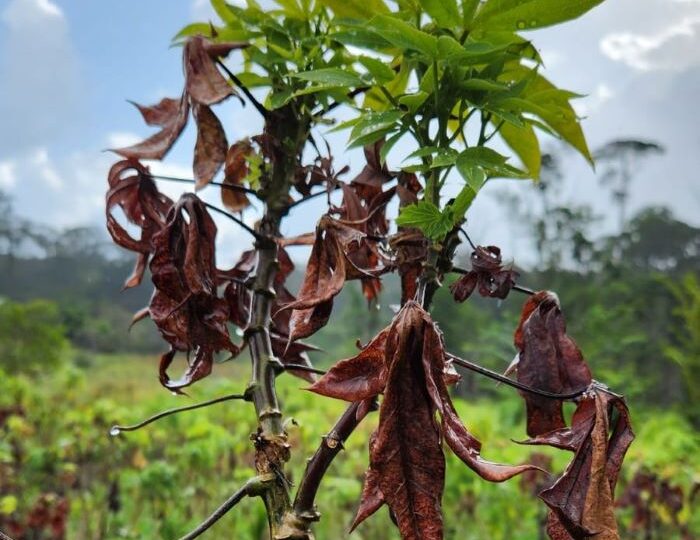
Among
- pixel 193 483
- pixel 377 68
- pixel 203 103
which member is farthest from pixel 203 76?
pixel 193 483

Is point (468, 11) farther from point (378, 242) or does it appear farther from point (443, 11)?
point (378, 242)

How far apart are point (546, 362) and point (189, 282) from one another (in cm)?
24

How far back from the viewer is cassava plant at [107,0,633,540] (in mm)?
364

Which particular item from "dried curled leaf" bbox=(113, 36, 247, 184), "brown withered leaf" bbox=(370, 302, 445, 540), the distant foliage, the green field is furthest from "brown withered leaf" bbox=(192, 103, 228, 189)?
the distant foliage

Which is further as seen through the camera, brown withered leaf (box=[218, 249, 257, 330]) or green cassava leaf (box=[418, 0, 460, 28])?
brown withered leaf (box=[218, 249, 257, 330])

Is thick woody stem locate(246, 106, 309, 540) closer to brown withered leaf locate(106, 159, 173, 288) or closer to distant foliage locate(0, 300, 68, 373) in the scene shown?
brown withered leaf locate(106, 159, 173, 288)

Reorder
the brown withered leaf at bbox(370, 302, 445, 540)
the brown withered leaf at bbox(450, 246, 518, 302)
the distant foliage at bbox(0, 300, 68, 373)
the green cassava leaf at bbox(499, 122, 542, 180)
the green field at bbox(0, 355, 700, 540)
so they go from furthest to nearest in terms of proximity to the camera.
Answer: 1. the distant foliage at bbox(0, 300, 68, 373)
2. the green field at bbox(0, 355, 700, 540)
3. the green cassava leaf at bbox(499, 122, 542, 180)
4. the brown withered leaf at bbox(450, 246, 518, 302)
5. the brown withered leaf at bbox(370, 302, 445, 540)

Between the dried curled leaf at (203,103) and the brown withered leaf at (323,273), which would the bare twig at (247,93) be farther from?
the brown withered leaf at (323,273)

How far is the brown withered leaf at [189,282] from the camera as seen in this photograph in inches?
18.7

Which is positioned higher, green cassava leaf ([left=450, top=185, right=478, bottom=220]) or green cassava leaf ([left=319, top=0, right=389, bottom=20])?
green cassava leaf ([left=319, top=0, right=389, bottom=20])

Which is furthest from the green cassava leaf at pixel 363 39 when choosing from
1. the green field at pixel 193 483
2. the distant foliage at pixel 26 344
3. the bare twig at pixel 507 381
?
the distant foliage at pixel 26 344

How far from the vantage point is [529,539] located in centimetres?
206

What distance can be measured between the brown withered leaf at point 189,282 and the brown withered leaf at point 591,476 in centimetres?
23

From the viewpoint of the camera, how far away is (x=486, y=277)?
46cm
